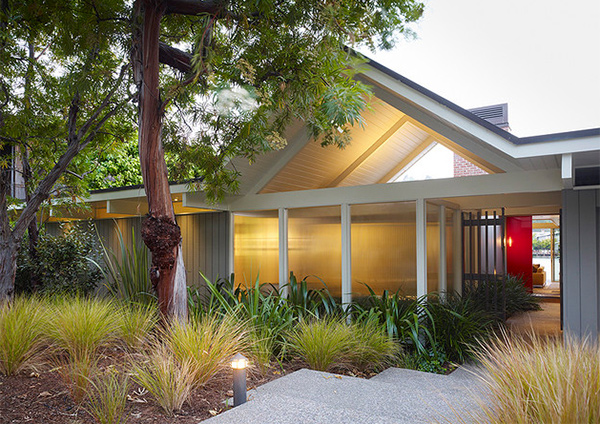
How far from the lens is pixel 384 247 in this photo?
6910 mm

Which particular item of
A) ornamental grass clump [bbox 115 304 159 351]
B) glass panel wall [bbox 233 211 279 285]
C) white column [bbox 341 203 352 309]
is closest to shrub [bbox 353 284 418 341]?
white column [bbox 341 203 352 309]

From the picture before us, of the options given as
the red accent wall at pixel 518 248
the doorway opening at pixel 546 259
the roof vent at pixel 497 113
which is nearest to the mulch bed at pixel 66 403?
the doorway opening at pixel 546 259

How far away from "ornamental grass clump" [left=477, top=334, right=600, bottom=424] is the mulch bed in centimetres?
199

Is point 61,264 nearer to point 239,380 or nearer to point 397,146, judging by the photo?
point 397,146

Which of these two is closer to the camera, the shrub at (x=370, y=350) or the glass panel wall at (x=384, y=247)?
the shrub at (x=370, y=350)

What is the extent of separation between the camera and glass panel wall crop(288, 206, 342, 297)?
7.35 m

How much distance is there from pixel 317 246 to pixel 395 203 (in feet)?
4.65

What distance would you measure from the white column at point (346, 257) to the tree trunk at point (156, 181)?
2650 mm

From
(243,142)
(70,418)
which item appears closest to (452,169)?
(243,142)

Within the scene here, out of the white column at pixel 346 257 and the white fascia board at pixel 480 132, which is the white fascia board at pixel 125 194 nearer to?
the white column at pixel 346 257

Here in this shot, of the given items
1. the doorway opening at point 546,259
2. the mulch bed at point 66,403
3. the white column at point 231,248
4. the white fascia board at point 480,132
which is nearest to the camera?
the mulch bed at point 66,403

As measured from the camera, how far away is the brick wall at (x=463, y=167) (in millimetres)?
6664

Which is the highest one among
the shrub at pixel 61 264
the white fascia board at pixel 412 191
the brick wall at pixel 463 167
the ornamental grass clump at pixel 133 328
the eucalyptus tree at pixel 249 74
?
the eucalyptus tree at pixel 249 74

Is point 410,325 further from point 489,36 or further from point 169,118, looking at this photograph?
point 489,36
